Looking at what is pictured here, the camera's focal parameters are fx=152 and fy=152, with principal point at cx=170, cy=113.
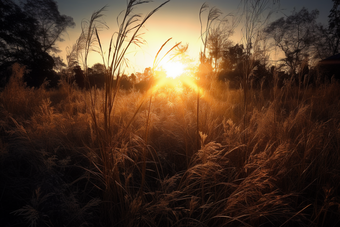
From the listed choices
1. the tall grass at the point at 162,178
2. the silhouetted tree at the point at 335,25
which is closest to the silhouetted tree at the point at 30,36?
the tall grass at the point at 162,178

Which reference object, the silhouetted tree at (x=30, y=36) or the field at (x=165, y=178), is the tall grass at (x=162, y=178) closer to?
the field at (x=165, y=178)

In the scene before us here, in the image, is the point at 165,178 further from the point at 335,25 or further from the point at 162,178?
the point at 335,25

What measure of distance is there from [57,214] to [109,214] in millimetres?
322

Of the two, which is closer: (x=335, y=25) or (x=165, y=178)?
(x=165, y=178)

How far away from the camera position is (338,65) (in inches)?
Answer: 329

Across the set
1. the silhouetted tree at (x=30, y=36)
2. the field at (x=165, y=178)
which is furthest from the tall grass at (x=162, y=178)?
the silhouetted tree at (x=30, y=36)

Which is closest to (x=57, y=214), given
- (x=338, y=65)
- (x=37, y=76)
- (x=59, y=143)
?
(x=59, y=143)

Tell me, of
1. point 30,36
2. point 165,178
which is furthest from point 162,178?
point 30,36

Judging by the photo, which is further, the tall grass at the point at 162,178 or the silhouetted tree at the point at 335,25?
the silhouetted tree at the point at 335,25

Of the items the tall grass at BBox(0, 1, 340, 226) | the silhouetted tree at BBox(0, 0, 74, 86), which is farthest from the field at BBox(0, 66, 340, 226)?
the silhouetted tree at BBox(0, 0, 74, 86)

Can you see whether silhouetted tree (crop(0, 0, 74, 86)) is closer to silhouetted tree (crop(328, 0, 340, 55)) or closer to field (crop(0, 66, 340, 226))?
field (crop(0, 66, 340, 226))

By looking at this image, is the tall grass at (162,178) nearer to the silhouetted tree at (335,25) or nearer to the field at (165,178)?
the field at (165,178)

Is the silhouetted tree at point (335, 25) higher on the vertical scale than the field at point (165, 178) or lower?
higher

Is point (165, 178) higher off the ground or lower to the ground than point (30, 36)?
lower
